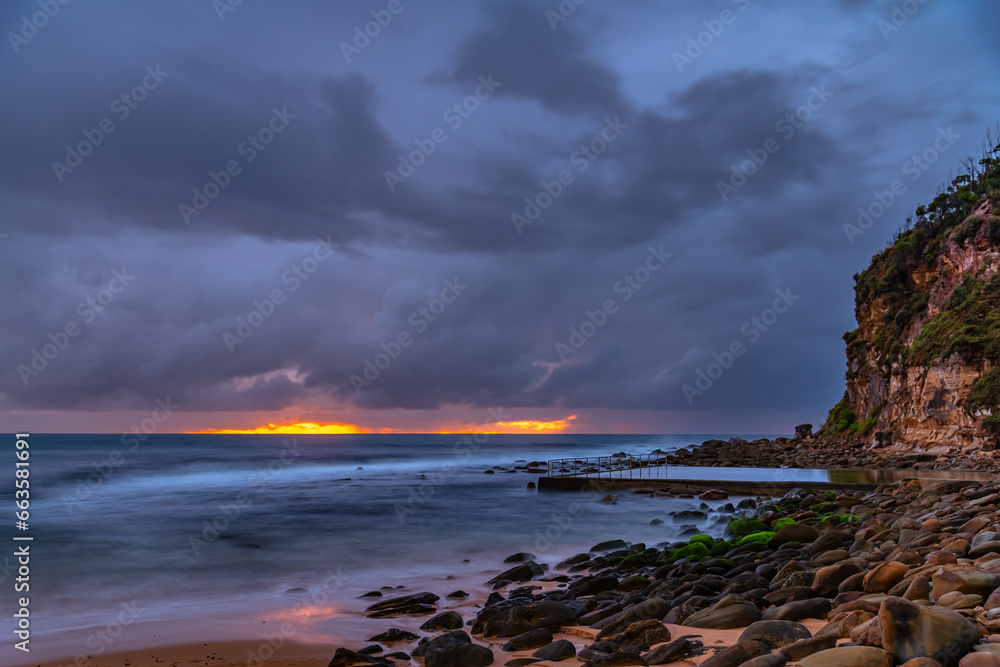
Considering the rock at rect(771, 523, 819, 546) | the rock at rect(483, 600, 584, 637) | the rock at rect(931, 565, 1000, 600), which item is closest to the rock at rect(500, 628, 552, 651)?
the rock at rect(483, 600, 584, 637)

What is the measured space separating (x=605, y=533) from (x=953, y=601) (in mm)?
12324

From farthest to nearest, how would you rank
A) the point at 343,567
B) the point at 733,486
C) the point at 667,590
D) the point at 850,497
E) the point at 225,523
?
the point at 733,486 → the point at 225,523 → the point at 850,497 → the point at 343,567 → the point at 667,590

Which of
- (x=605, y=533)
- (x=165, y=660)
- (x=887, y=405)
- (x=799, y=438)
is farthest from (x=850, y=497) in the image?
(x=799, y=438)

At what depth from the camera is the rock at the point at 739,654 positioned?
4488 mm

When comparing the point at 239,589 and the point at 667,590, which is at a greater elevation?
the point at 667,590

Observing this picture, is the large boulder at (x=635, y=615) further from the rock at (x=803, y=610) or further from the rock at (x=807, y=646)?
the rock at (x=807, y=646)

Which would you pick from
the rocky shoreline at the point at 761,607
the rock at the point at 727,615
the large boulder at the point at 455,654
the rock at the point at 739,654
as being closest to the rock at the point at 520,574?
the rocky shoreline at the point at 761,607

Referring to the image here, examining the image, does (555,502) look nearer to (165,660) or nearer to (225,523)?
(225,523)

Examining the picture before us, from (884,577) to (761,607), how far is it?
4.20 ft

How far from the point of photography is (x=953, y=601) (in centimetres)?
430

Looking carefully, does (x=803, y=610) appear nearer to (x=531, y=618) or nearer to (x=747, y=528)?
(x=531, y=618)

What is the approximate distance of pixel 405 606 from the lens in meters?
8.92

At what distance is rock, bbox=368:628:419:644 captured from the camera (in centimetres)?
727

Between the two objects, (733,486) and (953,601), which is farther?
(733,486)
